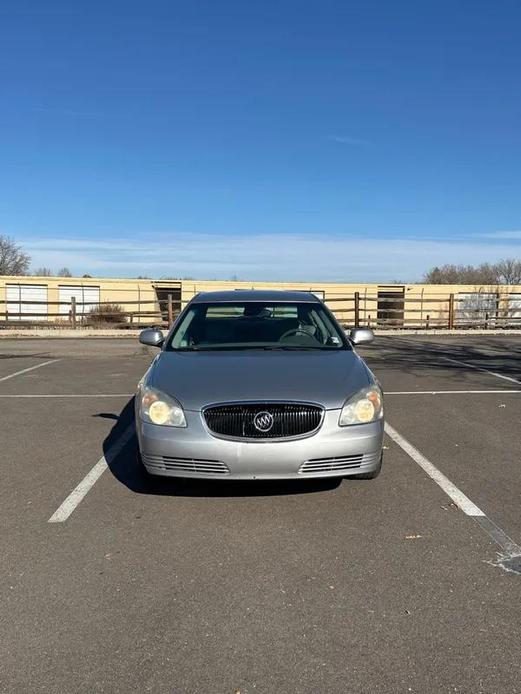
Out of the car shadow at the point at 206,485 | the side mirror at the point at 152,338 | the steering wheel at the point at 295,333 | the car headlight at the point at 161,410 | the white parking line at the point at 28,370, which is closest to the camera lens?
the car headlight at the point at 161,410

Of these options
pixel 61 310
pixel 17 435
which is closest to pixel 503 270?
pixel 61 310

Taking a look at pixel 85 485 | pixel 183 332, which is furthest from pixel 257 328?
pixel 85 485

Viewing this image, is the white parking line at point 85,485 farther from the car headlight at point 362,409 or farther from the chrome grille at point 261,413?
A: the car headlight at point 362,409

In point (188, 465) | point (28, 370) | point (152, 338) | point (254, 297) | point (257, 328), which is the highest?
point (254, 297)

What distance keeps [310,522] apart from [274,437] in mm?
652

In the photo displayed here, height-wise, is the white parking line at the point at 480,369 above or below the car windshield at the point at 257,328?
below

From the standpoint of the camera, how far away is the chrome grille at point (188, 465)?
13.1 feet

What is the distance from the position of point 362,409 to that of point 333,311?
19.7m

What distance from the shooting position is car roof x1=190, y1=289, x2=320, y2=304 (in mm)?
6176

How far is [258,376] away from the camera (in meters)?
4.39

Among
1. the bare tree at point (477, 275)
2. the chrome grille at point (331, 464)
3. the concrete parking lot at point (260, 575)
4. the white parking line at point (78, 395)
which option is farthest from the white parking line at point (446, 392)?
the bare tree at point (477, 275)

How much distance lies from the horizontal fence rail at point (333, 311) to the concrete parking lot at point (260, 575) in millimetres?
12286

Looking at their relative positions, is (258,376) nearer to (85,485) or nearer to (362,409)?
(362,409)

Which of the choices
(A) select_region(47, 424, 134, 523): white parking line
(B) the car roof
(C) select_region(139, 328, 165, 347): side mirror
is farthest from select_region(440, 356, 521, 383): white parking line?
(A) select_region(47, 424, 134, 523): white parking line
